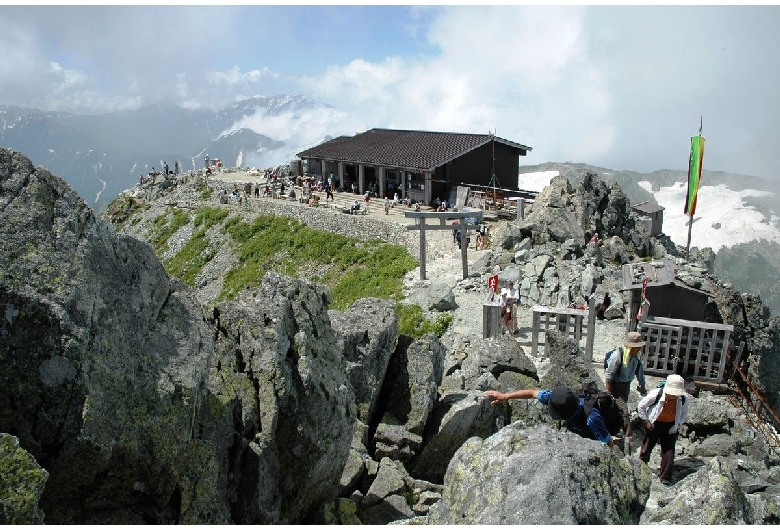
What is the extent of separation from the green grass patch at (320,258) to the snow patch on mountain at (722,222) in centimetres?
13840

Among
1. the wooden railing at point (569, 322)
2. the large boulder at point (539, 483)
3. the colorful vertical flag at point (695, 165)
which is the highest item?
the colorful vertical flag at point (695, 165)

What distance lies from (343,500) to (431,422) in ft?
9.44

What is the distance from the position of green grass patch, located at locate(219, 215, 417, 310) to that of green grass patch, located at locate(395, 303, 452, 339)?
2933 millimetres

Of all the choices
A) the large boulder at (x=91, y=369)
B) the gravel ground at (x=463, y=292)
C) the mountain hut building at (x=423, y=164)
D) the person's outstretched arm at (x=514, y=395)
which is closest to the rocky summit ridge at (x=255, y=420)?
the large boulder at (x=91, y=369)

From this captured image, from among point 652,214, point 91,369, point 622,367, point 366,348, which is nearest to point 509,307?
point 622,367

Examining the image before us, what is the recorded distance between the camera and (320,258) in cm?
3878

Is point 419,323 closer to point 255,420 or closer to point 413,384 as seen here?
point 413,384

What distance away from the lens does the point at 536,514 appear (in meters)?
5.05

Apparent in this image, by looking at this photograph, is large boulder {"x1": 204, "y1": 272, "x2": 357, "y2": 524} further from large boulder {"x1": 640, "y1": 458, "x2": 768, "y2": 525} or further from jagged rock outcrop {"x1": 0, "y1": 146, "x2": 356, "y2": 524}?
large boulder {"x1": 640, "y1": 458, "x2": 768, "y2": 525}

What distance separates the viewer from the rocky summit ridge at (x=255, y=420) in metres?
5.25

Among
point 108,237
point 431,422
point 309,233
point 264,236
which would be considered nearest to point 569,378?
point 431,422

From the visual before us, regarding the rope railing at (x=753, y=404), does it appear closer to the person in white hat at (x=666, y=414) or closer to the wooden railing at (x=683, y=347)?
the wooden railing at (x=683, y=347)

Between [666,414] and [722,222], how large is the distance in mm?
186328

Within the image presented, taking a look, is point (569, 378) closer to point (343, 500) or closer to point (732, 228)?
point (343, 500)
